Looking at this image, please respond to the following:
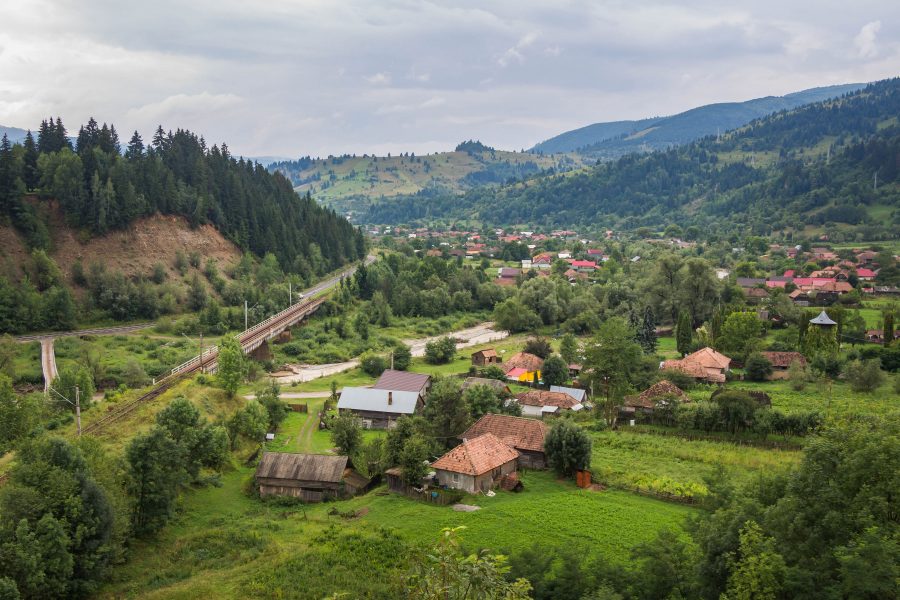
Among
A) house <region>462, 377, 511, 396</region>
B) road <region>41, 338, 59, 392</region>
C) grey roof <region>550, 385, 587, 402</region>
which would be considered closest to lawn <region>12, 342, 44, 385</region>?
road <region>41, 338, 59, 392</region>

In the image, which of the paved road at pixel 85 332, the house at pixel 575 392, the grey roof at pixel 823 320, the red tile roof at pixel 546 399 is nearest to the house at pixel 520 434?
the red tile roof at pixel 546 399

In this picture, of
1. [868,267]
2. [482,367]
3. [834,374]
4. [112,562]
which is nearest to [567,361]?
[482,367]

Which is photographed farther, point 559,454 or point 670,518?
point 559,454

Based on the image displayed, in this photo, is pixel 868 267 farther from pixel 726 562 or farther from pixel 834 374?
pixel 726 562

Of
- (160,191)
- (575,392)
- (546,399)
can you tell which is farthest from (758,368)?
(160,191)

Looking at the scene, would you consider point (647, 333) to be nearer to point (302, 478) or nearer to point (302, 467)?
point (302, 467)

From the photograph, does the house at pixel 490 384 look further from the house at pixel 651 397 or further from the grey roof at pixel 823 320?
the grey roof at pixel 823 320
